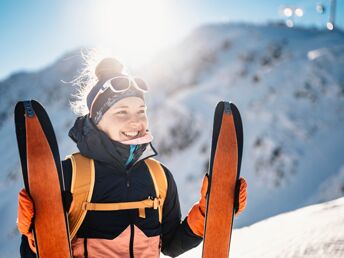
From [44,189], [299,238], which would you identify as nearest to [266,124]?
[299,238]

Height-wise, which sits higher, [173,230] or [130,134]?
[130,134]

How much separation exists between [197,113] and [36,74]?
45.9 meters

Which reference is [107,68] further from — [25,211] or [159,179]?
[25,211]

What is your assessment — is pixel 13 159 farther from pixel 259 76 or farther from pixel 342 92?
pixel 342 92

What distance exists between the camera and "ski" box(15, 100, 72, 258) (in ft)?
6.76

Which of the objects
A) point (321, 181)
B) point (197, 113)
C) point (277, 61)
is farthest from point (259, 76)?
point (321, 181)

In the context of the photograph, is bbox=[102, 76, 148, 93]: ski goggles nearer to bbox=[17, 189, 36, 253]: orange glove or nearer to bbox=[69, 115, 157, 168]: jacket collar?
bbox=[69, 115, 157, 168]: jacket collar

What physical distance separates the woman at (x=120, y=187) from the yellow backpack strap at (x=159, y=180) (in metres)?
0.03

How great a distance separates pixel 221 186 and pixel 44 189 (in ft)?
4.42

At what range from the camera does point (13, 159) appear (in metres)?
27.0

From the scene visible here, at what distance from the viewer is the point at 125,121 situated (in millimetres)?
2395

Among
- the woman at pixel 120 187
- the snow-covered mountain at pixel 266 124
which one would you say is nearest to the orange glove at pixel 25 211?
the woman at pixel 120 187

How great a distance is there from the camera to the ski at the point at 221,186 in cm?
246

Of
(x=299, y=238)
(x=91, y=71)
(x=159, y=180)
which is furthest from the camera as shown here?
(x=299, y=238)
